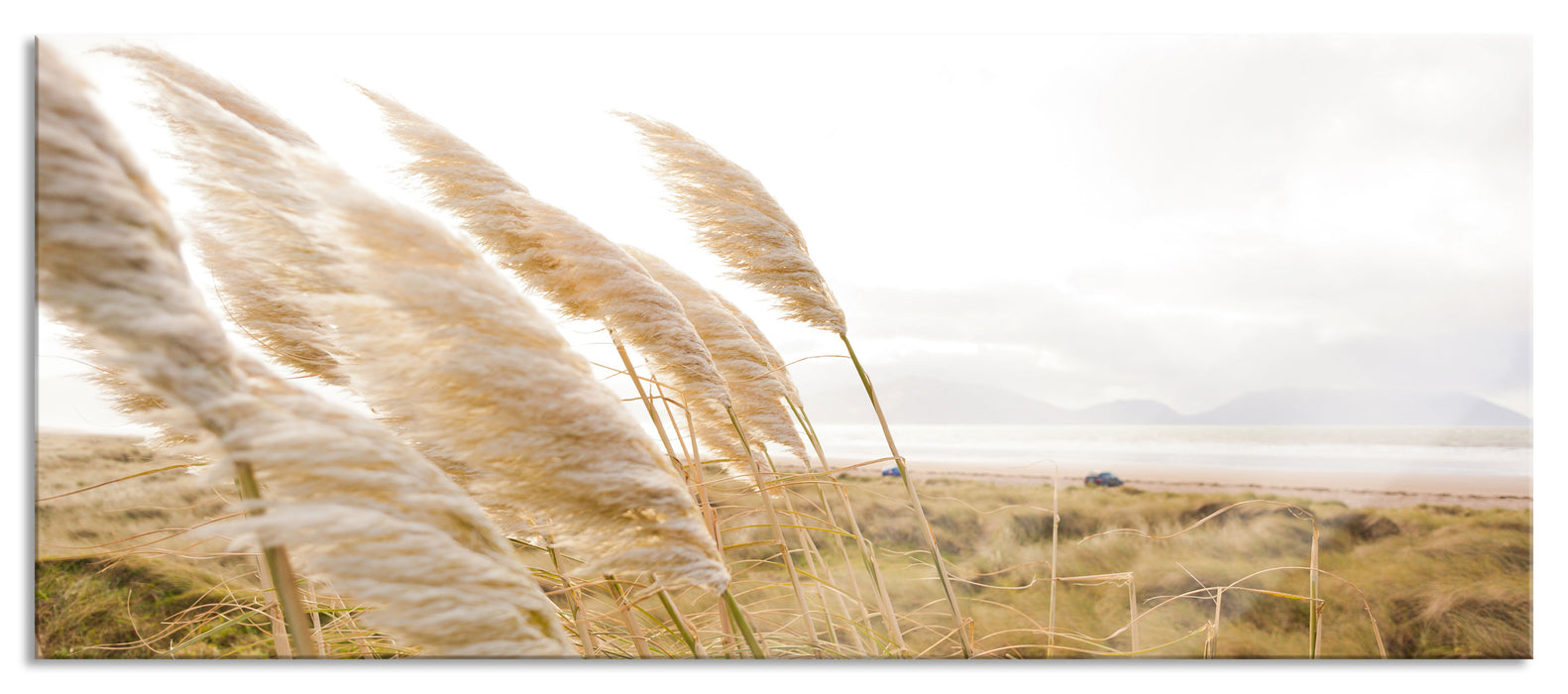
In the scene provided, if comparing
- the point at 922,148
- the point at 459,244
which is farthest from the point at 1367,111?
the point at 459,244

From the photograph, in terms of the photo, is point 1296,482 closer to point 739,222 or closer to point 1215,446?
point 1215,446

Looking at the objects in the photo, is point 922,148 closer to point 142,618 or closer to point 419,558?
point 419,558

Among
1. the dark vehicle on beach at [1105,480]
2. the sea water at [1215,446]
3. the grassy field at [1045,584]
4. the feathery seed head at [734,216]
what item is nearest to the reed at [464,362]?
the feathery seed head at [734,216]

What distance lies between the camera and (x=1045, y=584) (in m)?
1.87

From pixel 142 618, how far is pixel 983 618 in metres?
2.16

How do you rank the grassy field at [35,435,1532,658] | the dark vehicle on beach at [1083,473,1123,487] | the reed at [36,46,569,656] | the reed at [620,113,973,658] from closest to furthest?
the reed at [36,46,569,656], the reed at [620,113,973,658], the grassy field at [35,435,1532,658], the dark vehicle on beach at [1083,473,1123,487]

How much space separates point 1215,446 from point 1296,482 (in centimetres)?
21

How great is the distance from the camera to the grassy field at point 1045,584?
5.33 feet

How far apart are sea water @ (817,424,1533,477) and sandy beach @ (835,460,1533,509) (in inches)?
0.8

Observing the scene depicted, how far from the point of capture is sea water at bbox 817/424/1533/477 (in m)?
1.73

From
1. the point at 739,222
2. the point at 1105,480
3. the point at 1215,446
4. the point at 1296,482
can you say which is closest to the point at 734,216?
the point at 739,222

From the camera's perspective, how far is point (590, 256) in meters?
1.10


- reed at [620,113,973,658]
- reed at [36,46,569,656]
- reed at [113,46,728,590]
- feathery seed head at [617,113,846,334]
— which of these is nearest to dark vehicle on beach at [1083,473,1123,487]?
Result: reed at [620,113,973,658]

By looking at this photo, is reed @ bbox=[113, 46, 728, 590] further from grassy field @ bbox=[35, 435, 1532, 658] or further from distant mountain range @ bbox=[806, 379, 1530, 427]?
distant mountain range @ bbox=[806, 379, 1530, 427]
